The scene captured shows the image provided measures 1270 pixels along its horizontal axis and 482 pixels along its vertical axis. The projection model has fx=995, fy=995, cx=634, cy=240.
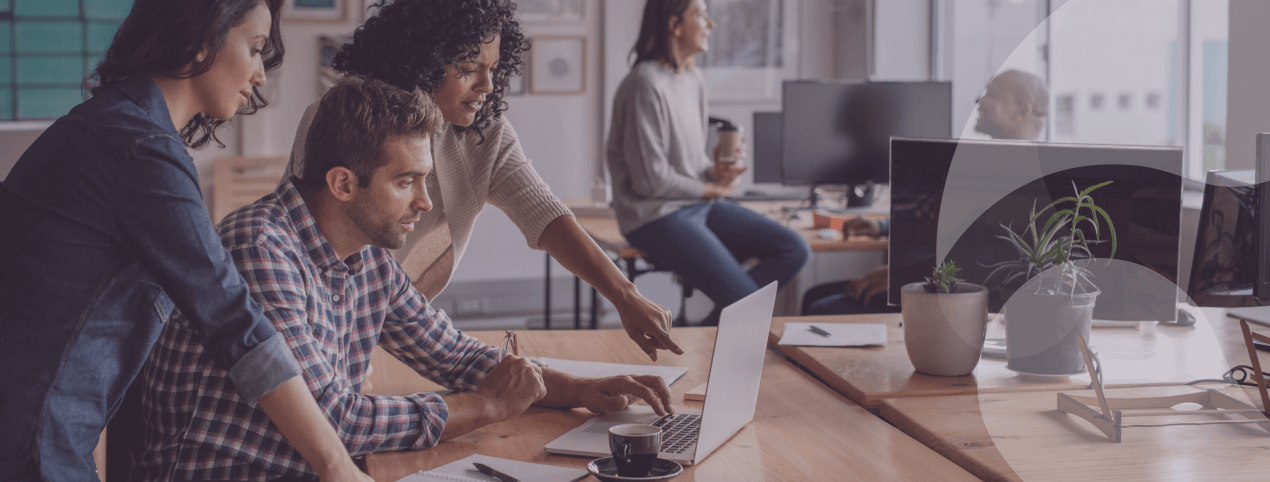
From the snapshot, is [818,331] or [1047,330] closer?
[1047,330]

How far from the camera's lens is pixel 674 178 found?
3102 mm

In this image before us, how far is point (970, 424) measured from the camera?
125 cm

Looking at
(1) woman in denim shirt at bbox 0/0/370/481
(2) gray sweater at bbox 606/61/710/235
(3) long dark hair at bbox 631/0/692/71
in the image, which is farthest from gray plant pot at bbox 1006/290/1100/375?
(3) long dark hair at bbox 631/0/692/71

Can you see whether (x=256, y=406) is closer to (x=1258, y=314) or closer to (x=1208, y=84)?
Result: (x=1258, y=314)

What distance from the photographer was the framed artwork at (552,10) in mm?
4949

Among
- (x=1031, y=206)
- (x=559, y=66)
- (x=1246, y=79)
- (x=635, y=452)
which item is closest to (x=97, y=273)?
(x=635, y=452)

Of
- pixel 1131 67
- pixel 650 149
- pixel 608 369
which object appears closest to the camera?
pixel 608 369

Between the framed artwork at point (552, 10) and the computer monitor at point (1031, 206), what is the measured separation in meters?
3.48

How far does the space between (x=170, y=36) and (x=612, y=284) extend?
78cm

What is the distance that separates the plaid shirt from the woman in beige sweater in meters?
0.35

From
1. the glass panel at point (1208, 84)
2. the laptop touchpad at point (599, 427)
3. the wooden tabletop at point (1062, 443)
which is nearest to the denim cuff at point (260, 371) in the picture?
the laptop touchpad at point (599, 427)

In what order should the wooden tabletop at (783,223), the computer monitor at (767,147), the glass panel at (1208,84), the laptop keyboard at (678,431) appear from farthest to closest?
the computer monitor at (767,147) < the wooden tabletop at (783,223) < the glass panel at (1208,84) < the laptop keyboard at (678,431)

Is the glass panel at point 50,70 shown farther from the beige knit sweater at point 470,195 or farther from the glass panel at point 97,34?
the beige knit sweater at point 470,195

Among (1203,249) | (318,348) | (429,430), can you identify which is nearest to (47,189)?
(318,348)
